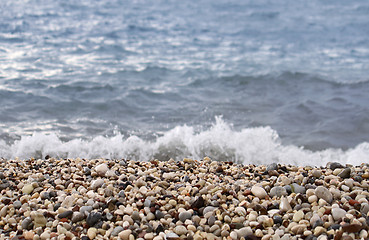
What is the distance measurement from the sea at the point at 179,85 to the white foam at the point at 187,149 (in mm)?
18

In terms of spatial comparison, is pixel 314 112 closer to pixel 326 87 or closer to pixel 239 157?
pixel 326 87

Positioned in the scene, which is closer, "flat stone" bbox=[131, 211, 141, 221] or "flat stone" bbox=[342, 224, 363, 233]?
"flat stone" bbox=[342, 224, 363, 233]

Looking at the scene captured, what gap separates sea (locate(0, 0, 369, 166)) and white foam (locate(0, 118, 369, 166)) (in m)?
0.02

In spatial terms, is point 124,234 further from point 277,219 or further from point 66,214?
point 277,219

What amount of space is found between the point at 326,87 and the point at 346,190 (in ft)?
20.2

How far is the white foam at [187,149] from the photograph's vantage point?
5734 mm

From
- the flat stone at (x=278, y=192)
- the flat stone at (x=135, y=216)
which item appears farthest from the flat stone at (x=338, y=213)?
the flat stone at (x=135, y=216)

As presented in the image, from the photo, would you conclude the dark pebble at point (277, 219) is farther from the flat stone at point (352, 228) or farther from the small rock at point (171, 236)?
the small rock at point (171, 236)

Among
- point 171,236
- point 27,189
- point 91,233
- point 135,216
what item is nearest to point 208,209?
point 171,236

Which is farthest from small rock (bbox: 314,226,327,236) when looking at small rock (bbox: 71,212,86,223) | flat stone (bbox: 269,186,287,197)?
small rock (bbox: 71,212,86,223)

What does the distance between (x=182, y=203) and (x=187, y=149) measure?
248cm

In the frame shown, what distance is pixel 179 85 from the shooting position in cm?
914

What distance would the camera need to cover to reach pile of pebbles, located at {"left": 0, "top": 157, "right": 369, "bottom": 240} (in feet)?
10.2

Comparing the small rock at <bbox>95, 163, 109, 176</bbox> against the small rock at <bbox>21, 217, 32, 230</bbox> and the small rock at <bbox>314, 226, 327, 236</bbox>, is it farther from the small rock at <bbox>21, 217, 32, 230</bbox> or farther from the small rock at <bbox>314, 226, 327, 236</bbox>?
the small rock at <bbox>314, 226, 327, 236</bbox>
